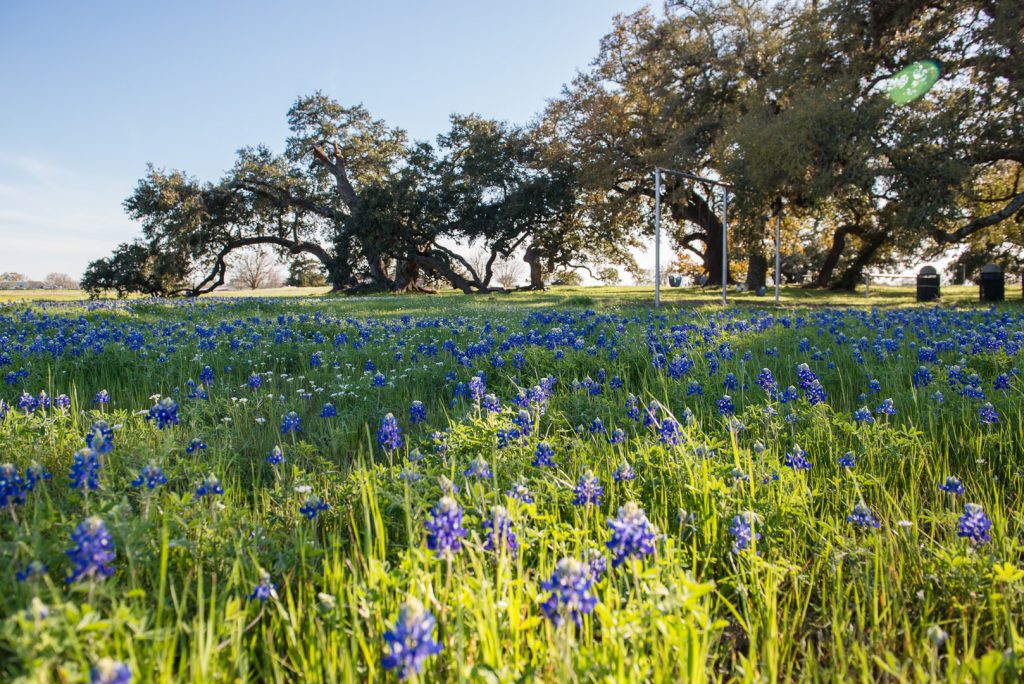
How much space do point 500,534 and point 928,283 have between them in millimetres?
25985

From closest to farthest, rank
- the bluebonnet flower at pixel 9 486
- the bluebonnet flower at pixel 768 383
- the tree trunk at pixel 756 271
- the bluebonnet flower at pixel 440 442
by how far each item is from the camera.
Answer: the bluebonnet flower at pixel 9 486, the bluebonnet flower at pixel 440 442, the bluebonnet flower at pixel 768 383, the tree trunk at pixel 756 271

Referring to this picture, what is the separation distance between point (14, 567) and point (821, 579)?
2683mm

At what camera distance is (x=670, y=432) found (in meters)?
2.87

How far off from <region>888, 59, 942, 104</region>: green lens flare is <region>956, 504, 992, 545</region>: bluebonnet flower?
2219cm

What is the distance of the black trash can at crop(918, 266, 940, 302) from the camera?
73.4 ft

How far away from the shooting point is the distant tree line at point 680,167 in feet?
62.2

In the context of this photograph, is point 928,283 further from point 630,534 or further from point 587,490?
point 630,534

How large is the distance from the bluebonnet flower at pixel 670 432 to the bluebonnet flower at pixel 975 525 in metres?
1.10

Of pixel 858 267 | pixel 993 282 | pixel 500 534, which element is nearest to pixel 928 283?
pixel 993 282

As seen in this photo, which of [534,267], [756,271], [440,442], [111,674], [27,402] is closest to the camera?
[111,674]

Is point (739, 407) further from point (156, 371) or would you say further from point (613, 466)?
point (156, 371)

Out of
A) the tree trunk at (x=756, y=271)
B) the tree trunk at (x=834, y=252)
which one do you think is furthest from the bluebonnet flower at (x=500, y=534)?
the tree trunk at (x=834, y=252)

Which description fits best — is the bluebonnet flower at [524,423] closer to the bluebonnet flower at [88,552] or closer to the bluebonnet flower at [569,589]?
the bluebonnet flower at [569,589]

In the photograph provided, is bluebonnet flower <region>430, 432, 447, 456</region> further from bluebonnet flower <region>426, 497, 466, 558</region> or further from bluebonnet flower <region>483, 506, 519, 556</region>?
bluebonnet flower <region>426, 497, 466, 558</region>
